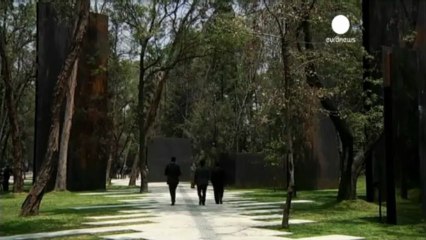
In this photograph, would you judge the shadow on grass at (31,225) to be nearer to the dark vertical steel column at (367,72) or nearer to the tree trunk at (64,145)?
the dark vertical steel column at (367,72)

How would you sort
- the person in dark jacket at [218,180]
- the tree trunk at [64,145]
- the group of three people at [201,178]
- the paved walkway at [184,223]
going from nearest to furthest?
the paved walkway at [184,223], the group of three people at [201,178], the person in dark jacket at [218,180], the tree trunk at [64,145]

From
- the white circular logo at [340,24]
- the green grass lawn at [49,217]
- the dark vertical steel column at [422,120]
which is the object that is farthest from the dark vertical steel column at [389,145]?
the green grass lawn at [49,217]

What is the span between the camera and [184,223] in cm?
1434

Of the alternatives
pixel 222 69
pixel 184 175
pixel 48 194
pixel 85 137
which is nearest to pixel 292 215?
pixel 48 194

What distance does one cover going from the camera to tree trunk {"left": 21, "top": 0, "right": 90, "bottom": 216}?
16172mm

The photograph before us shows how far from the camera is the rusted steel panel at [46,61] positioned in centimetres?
2897

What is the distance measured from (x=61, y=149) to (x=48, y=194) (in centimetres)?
242

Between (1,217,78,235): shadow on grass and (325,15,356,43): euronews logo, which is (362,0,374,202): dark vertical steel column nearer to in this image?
(325,15,356,43): euronews logo

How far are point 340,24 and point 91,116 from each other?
47.7 ft

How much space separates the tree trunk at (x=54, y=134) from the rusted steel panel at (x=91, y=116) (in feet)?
43.8

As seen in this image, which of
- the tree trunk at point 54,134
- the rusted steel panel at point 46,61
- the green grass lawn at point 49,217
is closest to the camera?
the green grass lawn at point 49,217

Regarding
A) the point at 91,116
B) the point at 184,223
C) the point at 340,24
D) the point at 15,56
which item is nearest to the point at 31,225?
the point at 184,223

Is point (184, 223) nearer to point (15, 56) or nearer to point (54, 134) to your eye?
point (54, 134)

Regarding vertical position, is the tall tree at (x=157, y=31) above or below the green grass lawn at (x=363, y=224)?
above
